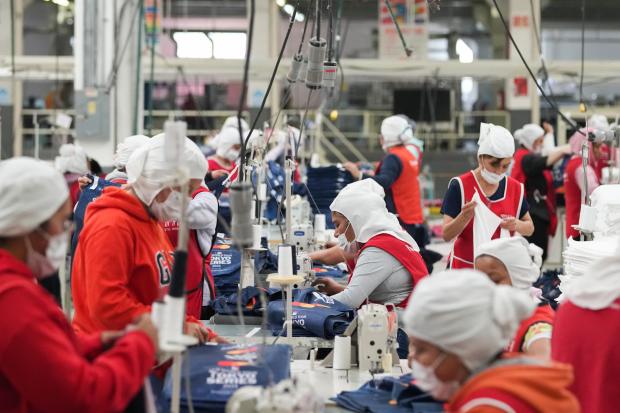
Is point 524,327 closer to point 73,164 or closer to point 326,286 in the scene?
point 326,286

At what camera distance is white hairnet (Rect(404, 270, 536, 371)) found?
6.34ft

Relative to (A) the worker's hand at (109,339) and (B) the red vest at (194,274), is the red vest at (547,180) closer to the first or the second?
(B) the red vest at (194,274)

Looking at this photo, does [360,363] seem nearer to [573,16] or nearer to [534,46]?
[534,46]

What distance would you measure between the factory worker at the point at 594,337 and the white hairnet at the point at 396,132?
15.8ft

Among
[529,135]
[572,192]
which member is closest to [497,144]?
[572,192]

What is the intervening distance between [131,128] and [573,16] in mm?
13616

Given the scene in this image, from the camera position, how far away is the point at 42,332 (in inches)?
75.7

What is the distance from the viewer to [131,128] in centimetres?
802

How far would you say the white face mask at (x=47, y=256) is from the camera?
2.10 meters

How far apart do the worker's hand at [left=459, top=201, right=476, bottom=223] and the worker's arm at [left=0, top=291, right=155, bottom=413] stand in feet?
8.99

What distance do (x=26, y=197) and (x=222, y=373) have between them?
831 millimetres

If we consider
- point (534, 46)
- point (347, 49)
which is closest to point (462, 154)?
point (534, 46)

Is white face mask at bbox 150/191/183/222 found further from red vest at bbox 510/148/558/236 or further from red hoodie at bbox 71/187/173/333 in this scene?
red vest at bbox 510/148/558/236

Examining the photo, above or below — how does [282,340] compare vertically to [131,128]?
below
